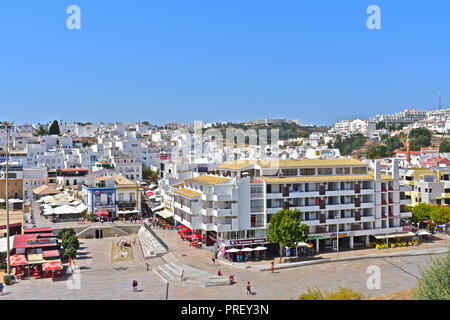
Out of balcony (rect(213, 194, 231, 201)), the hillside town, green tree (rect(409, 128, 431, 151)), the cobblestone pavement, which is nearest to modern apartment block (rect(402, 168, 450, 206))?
the hillside town

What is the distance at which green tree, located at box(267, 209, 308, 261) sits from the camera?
39469 mm

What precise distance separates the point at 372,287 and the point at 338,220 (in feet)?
42.9

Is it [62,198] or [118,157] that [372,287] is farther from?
[118,157]

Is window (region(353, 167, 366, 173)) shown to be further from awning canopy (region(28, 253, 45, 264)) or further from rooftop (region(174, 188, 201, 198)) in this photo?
awning canopy (region(28, 253, 45, 264))

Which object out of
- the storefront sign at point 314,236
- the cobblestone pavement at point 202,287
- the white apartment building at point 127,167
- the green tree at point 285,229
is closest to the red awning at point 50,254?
the cobblestone pavement at point 202,287

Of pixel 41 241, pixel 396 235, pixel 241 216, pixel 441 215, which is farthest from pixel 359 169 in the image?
pixel 41 241

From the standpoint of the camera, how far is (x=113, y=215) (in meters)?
62.2

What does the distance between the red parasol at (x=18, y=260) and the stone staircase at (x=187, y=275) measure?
10581mm

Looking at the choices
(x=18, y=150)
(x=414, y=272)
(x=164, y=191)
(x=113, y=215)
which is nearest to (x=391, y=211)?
(x=414, y=272)

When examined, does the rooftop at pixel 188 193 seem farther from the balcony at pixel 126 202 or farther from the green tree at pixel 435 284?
the green tree at pixel 435 284

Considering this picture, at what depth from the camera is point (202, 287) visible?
32.9 m

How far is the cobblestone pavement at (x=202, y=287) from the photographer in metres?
30.2

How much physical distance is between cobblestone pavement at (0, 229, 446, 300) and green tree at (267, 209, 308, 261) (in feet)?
8.35
